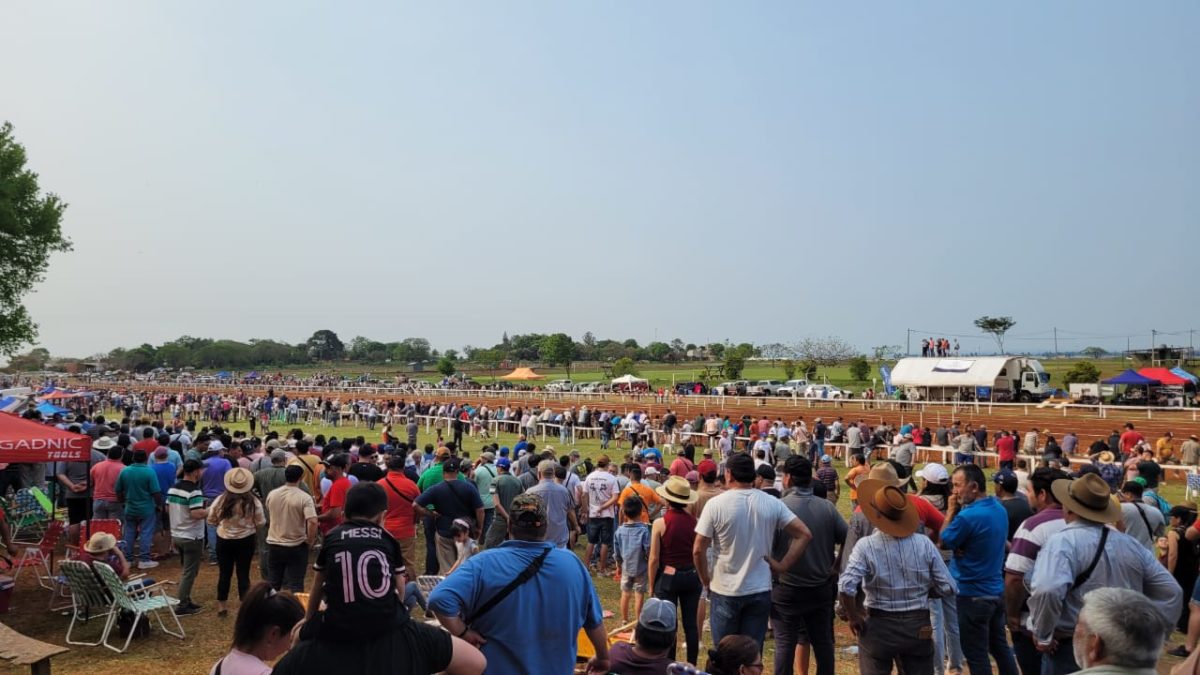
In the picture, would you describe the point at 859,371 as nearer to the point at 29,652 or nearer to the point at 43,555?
the point at 43,555

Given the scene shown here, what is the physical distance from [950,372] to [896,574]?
38046 mm

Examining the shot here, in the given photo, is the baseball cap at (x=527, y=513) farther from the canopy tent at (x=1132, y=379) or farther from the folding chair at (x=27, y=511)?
the canopy tent at (x=1132, y=379)

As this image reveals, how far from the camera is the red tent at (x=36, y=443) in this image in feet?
26.0

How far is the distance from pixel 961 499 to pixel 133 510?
9623mm

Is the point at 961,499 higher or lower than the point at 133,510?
higher

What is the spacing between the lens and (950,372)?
38.8 metres

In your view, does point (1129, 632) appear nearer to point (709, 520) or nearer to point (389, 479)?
point (709, 520)

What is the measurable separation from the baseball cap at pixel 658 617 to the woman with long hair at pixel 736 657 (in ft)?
1.02

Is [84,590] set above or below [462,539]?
below

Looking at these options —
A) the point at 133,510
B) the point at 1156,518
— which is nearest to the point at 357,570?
the point at 1156,518

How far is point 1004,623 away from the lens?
569cm

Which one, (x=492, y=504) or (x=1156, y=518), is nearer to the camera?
(x=1156, y=518)

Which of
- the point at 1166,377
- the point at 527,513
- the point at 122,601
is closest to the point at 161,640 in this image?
the point at 122,601

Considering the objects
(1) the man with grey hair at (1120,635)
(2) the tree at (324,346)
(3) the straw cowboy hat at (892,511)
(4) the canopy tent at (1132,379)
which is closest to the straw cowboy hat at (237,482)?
(3) the straw cowboy hat at (892,511)
